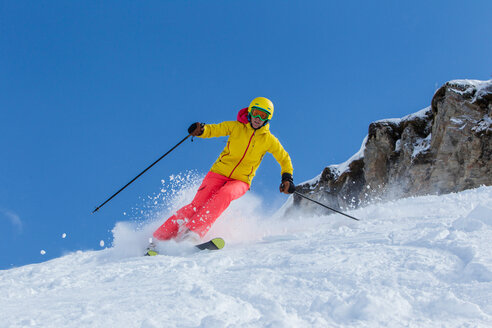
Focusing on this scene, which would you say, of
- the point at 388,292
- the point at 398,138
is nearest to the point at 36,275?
the point at 388,292

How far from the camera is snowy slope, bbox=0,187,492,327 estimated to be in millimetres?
2100

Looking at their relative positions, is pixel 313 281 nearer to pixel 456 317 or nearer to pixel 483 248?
pixel 456 317

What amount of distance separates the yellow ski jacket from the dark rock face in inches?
540

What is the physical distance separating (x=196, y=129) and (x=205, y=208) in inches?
49.6

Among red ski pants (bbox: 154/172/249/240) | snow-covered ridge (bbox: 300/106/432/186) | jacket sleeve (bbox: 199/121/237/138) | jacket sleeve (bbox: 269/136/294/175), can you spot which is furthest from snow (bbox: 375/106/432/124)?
red ski pants (bbox: 154/172/249/240)

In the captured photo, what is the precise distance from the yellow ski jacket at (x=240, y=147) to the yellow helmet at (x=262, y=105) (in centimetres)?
23

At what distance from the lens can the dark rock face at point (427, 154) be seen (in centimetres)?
1661

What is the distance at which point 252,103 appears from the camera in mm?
5605

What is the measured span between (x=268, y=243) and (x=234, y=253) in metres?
0.64

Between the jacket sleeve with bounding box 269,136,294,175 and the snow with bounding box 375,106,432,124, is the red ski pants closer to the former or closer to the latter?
the jacket sleeve with bounding box 269,136,294,175

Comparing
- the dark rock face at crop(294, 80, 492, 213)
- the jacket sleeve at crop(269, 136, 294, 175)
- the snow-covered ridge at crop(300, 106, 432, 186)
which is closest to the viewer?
the jacket sleeve at crop(269, 136, 294, 175)

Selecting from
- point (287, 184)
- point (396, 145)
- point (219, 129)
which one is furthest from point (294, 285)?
point (396, 145)

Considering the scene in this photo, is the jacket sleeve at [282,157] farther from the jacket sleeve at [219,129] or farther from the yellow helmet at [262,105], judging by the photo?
the jacket sleeve at [219,129]

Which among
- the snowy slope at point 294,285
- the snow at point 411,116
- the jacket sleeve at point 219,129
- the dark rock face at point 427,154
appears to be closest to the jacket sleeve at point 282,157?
the jacket sleeve at point 219,129
